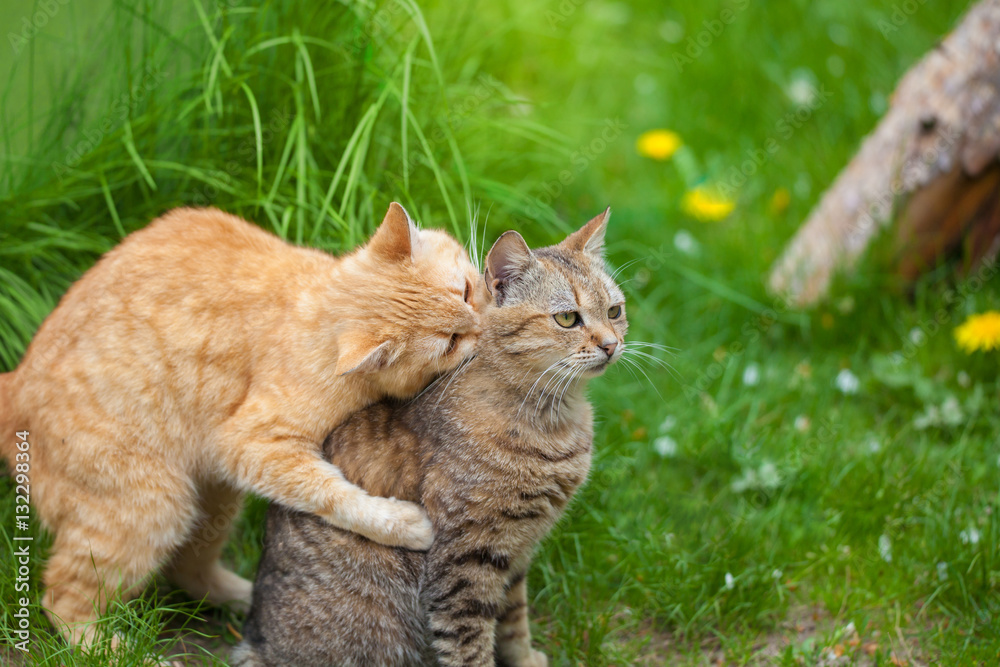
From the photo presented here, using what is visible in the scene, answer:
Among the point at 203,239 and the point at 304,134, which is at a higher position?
the point at 304,134

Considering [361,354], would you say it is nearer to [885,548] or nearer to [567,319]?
[567,319]

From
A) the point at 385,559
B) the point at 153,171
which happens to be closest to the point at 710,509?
the point at 385,559

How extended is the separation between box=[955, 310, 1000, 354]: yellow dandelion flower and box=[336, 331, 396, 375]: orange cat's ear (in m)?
2.92

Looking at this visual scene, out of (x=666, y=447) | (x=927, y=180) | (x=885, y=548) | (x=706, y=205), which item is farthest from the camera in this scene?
(x=706, y=205)

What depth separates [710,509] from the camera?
3.52 metres

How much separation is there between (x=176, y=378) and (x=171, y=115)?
1379 millimetres

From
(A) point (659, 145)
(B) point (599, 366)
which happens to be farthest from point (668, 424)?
(A) point (659, 145)

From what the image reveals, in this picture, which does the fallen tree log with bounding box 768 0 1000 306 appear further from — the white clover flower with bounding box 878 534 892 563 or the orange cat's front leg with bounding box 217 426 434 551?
the orange cat's front leg with bounding box 217 426 434 551

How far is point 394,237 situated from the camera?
2725 millimetres

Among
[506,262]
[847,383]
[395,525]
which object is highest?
[506,262]

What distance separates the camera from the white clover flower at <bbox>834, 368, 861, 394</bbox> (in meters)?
4.08

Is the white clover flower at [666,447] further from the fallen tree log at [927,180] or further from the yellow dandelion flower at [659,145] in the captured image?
the yellow dandelion flower at [659,145]

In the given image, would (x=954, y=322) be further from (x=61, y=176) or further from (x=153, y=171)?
(x=61, y=176)

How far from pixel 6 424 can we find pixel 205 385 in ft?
2.55
